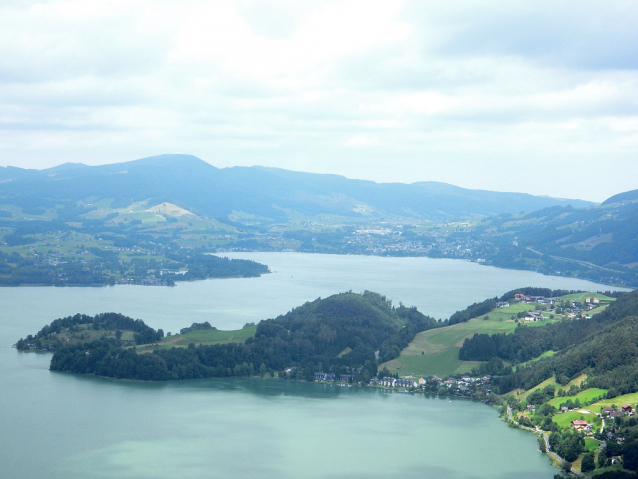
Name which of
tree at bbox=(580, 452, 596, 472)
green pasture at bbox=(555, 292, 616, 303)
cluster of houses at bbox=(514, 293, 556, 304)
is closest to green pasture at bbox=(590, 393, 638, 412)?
tree at bbox=(580, 452, 596, 472)

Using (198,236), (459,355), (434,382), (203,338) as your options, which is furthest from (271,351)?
(198,236)

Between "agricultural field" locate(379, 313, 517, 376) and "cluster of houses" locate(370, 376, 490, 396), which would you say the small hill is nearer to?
"agricultural field" locate(379, 313, 517, 376)

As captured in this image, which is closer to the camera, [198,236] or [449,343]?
[449,343]

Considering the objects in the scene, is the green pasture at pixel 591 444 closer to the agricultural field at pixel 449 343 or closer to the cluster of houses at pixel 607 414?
the cluster of houses at pixel 607 414

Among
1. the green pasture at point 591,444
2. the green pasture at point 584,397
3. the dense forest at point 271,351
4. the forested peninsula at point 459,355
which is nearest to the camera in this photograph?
the green pasture at point 591,444

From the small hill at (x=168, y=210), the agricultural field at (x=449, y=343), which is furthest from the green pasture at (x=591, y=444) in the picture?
the small hill at (x=168, y=210)

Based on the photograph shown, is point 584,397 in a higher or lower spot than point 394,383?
higher

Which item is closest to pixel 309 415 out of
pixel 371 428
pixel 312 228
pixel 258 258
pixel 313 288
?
pixel 371 428

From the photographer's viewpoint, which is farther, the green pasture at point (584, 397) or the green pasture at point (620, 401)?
the green pasture at point (584, 397)

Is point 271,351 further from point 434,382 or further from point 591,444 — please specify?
point 591,444
